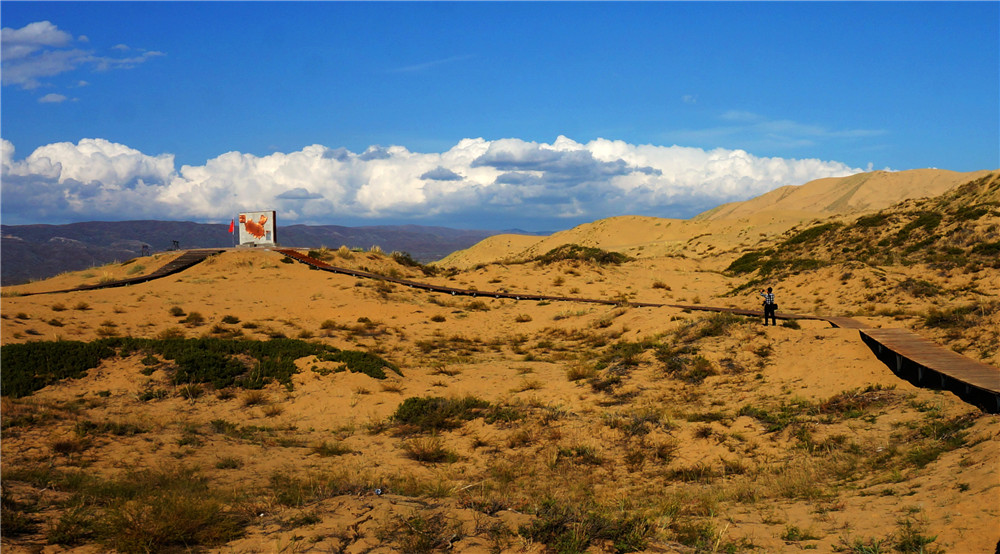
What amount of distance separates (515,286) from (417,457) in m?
26.7

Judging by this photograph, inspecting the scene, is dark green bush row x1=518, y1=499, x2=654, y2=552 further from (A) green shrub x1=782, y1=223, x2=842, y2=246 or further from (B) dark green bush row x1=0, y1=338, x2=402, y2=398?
(A) green shrub x1=782, y1=223, x2=842, y2=246

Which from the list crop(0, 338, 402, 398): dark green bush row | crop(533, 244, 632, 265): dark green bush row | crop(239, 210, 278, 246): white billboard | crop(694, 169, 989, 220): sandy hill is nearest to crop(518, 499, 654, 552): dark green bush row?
crop(0, 338, 402, 398): dark green bush row

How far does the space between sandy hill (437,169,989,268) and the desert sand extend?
3580cm

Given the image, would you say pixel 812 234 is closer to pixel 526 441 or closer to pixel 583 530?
pixel 526 441

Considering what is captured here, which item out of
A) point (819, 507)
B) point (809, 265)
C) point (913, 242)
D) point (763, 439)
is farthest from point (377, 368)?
point (913, 242)

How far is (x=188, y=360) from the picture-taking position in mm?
14188

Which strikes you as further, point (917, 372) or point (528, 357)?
point (528, 357)

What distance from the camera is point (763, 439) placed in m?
10.4

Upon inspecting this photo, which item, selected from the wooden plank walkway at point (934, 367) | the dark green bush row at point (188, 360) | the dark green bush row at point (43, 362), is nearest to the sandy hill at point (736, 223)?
the wooden plank walkway at point (934, 367)

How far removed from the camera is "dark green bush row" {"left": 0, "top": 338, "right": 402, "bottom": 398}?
12.7 m

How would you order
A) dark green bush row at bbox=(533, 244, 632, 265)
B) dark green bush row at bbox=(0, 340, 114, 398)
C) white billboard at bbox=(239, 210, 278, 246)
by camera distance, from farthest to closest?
1. dark green bush row at bbox=(533, 244, 632, 265)
2. white billboard at bbox=(239, 210, 278, 246)
3. dark green bush row at bbox=(0, 340, 114, 398)

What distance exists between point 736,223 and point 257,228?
173ft

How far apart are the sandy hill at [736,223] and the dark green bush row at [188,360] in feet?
143

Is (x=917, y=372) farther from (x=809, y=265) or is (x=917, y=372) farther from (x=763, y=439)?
(x=809, y=265)
